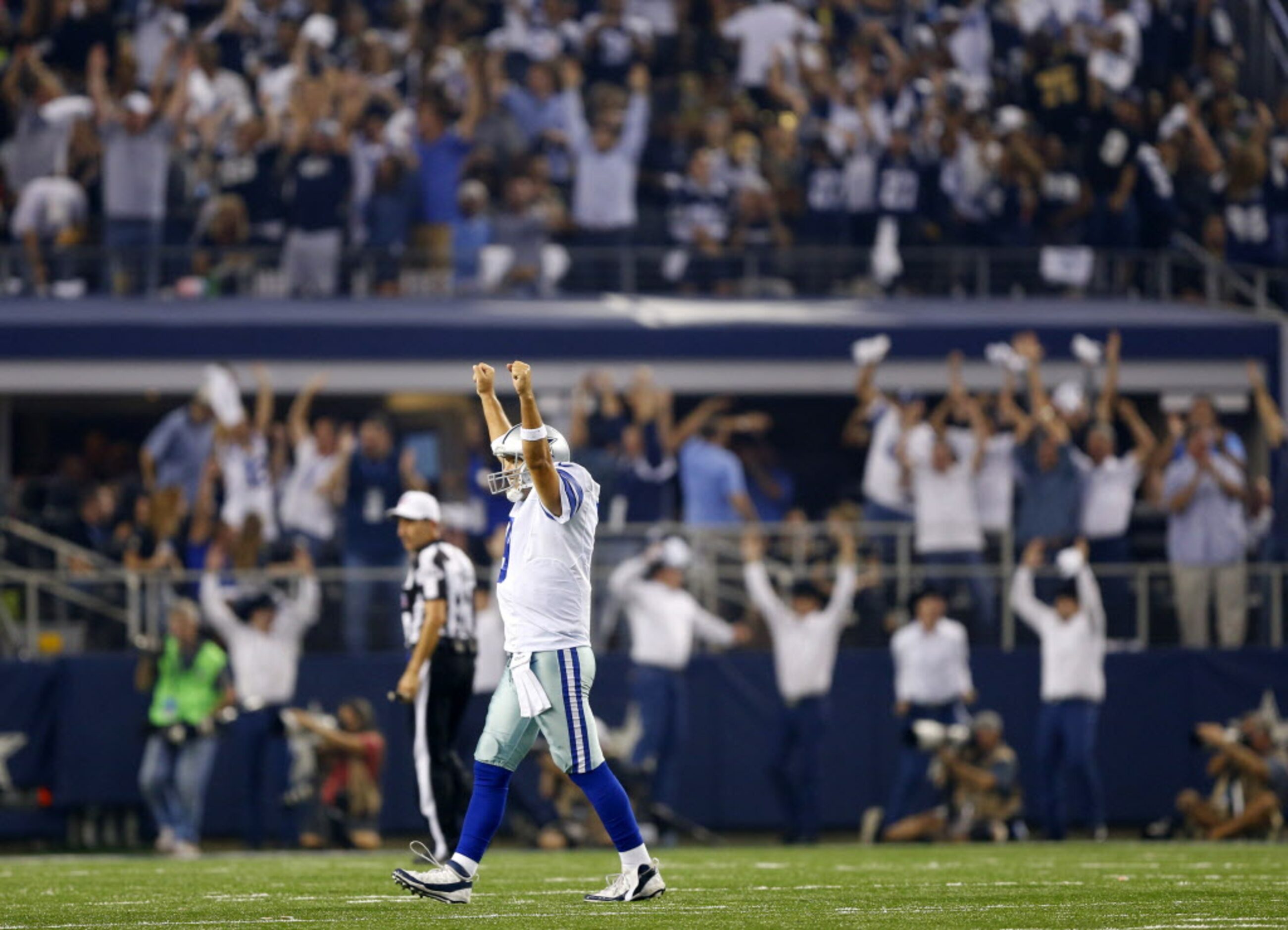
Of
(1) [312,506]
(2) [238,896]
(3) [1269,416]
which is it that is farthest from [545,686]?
(3) [1269,416]

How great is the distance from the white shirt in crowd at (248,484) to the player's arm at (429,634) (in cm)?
592

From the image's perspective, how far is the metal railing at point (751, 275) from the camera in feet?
62.5

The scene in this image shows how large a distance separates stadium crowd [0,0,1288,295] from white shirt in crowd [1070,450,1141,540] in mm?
3347

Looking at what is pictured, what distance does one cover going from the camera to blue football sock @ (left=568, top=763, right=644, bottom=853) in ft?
28.4

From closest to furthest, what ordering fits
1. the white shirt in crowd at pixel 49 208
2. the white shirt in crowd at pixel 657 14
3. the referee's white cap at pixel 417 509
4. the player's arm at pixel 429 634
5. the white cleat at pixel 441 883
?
the white cleat at pixel 441 883 → the player's arm at pixel 429 634 → the referee's white cap at pixel 417 509 → the white shirt in crowd at pixel 49 208 → the white shirt in crowd at pixel 657 14

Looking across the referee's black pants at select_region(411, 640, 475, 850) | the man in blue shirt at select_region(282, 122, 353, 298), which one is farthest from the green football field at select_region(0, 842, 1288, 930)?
the man in blue shirt at select_region(282, 122, 353, 298)

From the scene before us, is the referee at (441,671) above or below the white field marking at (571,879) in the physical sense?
above

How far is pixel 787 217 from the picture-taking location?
65.1 feet

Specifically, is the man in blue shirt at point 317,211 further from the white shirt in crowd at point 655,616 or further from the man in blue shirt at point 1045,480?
the man in blue shirt at point 1045,480

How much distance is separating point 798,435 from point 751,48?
144 inches

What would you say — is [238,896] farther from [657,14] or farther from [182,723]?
[657,14]

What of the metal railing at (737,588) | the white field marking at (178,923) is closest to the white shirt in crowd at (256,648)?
the metal railing at (737,588)

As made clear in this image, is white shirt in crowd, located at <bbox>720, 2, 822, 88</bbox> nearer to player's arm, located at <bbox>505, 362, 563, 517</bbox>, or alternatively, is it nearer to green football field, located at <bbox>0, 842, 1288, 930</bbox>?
green football field, located at <bbox>0, 842, 1288, 930</bbox>

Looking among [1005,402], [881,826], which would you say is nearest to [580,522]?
[881,826]
